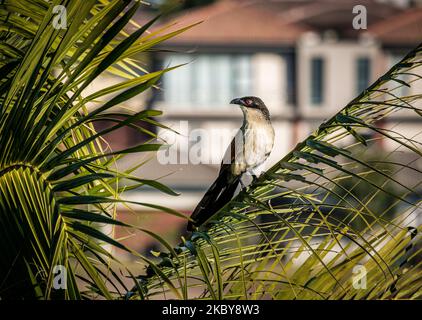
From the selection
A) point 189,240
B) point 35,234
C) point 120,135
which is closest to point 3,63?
point 35,234

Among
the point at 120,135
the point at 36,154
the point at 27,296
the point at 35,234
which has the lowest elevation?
the point at 27,296

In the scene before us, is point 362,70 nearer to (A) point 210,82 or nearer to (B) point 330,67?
(B) point 330,67

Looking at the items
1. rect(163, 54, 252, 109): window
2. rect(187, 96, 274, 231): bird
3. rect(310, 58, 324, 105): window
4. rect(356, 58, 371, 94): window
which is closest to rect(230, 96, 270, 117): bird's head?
rect(187, 96, 274, 231): bird

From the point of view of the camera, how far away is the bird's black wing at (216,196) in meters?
2.97

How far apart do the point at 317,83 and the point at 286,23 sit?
10.6 ft

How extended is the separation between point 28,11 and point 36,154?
60 cm

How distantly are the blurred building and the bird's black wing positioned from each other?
32453mm

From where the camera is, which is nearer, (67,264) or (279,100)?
(67,264)

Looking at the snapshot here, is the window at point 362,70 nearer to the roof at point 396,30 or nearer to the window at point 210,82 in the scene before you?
the roof at point 396,30

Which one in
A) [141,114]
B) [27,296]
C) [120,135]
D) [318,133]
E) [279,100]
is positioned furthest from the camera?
[279,100]

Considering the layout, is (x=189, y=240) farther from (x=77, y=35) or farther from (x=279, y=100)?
(x=279, y=100)

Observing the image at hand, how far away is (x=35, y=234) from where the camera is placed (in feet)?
7.94

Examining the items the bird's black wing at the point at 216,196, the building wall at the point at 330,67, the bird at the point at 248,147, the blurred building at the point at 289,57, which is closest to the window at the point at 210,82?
the blurred building at the point at 289,57

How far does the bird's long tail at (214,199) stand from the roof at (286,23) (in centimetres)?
3338
